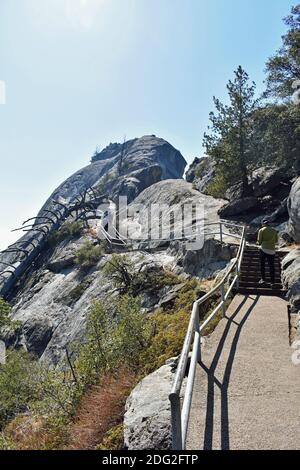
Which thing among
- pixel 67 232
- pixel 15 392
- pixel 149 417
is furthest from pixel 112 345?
pixel 67 232

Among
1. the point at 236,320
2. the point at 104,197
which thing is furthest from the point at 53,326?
the point at 104,197

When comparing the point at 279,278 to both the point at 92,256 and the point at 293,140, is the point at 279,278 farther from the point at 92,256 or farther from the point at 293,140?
the point at 92,256

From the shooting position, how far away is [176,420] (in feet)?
12.4

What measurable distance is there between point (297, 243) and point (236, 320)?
7.97m

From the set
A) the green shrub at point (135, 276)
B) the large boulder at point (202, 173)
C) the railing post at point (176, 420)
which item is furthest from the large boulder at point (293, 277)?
the large boulder at point (202, 173)

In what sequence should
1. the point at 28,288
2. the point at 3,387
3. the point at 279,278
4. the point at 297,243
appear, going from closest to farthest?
the point at 3,387 < the point at 279,278 < the point at 297,243 < the point at 28,288

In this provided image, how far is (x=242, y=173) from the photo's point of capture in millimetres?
27219

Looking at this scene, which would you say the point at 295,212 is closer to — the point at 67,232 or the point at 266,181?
the point at 266,181

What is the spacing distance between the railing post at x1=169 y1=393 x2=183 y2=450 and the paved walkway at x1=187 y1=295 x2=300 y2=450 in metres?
0.85

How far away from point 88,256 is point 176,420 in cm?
2278

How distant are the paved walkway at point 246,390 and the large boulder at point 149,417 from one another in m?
0.34

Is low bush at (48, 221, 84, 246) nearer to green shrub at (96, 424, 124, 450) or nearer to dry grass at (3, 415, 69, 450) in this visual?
dry grass at (3, 415, 69, 450)

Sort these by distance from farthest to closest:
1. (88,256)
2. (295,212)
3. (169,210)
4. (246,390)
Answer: (169,210), (88,256), (295,212), (246,390)
